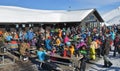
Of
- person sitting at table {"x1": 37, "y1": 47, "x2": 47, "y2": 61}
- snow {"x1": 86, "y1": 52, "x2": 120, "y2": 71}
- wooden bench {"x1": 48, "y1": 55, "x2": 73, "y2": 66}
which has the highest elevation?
person sitting at table {"x1": 37, "y1": 47, "x2": 47, "y2": 61}

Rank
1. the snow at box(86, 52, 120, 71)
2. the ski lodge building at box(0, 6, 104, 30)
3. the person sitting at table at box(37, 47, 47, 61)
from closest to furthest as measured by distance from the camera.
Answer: the snow at box(86, 52, 120, 71)
the person sitting at table at box(37, 47, 47, 61)
the ski lodge building at box(0, 6, 104, 30)

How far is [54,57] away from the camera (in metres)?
14.2

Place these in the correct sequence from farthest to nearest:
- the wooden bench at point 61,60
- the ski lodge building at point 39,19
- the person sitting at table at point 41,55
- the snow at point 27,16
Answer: the snow at point 27,16, the ski lodge building at point 39,19, the person sitting at table at point 41,55, the wooden bench at point 61,60

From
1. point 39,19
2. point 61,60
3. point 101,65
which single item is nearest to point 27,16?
point 39,19

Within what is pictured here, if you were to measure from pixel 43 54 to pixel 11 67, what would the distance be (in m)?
1.92

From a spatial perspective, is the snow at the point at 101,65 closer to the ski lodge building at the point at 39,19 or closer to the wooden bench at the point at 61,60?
the wooden bench at the point at 61,60

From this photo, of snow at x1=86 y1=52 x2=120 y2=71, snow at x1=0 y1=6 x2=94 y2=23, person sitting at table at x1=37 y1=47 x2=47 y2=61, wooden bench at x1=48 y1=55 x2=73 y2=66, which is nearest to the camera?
wooden bench at x1=48 y1=55 x2=73 y2=66

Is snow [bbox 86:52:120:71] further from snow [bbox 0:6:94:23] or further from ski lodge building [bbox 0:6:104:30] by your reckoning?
snow [bbox 0:6:94:23]

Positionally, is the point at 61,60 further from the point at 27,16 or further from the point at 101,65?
the point at 27,16

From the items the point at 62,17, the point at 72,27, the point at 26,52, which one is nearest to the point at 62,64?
the point at 26,52

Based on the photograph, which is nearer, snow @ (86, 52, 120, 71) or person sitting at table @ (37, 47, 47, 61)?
snow @ (86, 52, 120, 71)

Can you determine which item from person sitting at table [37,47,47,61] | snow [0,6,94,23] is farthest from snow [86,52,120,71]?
snow [0,6,94,23]

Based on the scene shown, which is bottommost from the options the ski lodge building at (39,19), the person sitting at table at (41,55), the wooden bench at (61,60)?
the wooden bench at (61,60)

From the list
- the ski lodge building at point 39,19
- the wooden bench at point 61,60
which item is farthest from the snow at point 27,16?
the wooden bench at point 61,60
